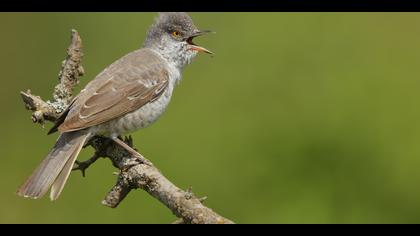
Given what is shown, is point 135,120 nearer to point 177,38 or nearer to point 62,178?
point 62,178

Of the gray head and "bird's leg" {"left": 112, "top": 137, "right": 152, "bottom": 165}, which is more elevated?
the gray head

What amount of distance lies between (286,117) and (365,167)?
0.80m

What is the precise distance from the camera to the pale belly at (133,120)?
19.1ft

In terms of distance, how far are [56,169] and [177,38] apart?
1.54 m

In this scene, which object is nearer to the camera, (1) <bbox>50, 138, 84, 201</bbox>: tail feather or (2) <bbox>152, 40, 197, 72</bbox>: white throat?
(1) <bbox>50, 138, 84, 201</bbox>: tail feather

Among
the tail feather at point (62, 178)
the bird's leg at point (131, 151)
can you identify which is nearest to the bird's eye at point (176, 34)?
the bird's leg at point (131, 151)

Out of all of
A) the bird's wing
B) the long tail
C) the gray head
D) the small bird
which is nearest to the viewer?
the long tail

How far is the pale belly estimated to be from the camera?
19.1 ft

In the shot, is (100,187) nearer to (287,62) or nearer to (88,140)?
(88,140)

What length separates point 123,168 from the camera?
17.4 ft

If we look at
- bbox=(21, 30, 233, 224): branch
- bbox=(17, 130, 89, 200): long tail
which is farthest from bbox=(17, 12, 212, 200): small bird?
bbox=(21, 30, 233, 224): branch

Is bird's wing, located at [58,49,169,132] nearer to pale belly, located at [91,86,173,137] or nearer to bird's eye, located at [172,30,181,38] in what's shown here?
pale belly, located at [91,86,173,137]

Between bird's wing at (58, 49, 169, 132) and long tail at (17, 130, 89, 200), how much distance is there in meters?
0.14

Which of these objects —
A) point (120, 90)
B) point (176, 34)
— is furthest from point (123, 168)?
point (176, 34)
